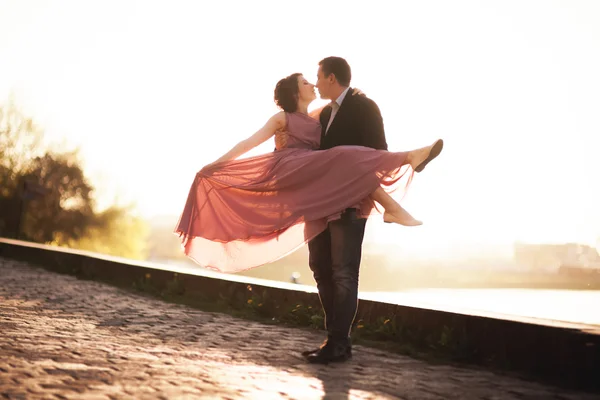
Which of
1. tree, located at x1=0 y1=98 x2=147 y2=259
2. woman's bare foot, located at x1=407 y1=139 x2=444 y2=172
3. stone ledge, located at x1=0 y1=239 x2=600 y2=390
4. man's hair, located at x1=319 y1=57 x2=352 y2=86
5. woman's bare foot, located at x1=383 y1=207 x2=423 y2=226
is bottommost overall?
stone ledge, located at x1=0 y1=239 x2=600 y2=390

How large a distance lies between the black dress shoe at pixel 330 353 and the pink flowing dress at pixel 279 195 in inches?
31.0

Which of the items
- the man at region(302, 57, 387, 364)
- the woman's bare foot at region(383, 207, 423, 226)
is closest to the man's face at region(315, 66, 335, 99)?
the man at region(302, 57, 387, 364)

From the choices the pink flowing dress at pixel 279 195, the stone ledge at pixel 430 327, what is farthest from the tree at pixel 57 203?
the pink flowing dress at pixel 279 195

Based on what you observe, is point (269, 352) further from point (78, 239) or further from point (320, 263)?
point (78, 239)

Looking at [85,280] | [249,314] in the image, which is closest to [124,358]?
[249,314]

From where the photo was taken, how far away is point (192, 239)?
6484 millimetres

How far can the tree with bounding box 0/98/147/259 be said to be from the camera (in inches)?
1967

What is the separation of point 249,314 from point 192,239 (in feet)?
8.34

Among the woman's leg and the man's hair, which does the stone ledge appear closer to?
the woman's leg

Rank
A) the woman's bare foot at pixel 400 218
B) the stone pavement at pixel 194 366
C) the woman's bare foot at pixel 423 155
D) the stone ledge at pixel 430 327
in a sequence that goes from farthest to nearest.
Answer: the woman's bare foot at pixel 400 218, the woman's bare foot at pixel 423 155, the stone ledge at pixel 430 327, the stone pavement at pixel 194 366

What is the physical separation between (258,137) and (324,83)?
27.1 inches

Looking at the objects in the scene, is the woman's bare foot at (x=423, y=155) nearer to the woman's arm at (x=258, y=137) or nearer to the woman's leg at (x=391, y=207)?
the woman's leg at (x=391, y=207)

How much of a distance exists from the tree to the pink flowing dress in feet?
138

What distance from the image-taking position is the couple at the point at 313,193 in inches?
221
